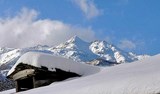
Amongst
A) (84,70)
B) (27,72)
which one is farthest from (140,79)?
(27,72)

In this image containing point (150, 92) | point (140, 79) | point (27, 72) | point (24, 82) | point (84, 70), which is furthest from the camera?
point (24, 82)

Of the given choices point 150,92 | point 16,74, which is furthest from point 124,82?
point 16,74

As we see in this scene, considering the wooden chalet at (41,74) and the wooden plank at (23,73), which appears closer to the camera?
the wooden chalet at (41,74)

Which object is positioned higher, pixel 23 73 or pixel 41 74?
pixel 23 73

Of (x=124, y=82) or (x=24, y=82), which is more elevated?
(x=24, y=82)

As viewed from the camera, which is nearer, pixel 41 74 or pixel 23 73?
pixel 41 74

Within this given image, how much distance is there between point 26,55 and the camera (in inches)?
610

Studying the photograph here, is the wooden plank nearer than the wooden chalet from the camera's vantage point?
No

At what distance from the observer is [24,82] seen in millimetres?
17891

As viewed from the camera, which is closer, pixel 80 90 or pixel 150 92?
pixel 150 92

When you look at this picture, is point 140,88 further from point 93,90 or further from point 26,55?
point 26,55

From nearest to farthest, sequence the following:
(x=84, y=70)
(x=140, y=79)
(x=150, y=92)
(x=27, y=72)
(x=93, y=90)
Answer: (x=150, y=92) < (x=140, y=79) < (x=93, y=90) < (x=84, y=70) < (x=27, y=72)

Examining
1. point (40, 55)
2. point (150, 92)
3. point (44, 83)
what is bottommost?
point (150, 92)

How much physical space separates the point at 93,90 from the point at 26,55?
860 centimetres
